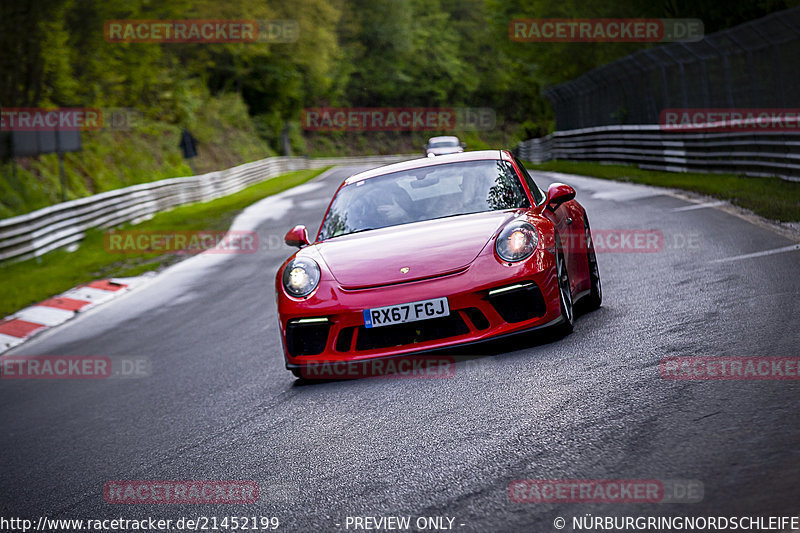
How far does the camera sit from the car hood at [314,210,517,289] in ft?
18.5

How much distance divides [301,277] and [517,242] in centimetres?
136

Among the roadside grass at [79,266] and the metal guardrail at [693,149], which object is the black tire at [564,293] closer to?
the metal guardrail at [693,149]

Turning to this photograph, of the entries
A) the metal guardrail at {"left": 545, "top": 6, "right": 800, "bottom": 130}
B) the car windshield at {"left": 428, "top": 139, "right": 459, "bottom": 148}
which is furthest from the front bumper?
the car windshield at {"left": 428, "top": 139, "right": 459, "bottom": 148}

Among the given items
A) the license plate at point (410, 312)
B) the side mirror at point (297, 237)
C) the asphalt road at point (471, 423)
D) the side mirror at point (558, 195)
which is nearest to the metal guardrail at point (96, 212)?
the asphalt road at point (471, 423)

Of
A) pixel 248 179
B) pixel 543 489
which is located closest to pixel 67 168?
pixel 248 179

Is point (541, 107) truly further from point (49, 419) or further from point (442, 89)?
point (49, 419)

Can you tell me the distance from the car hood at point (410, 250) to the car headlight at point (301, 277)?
11 cm

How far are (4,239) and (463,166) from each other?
12317 mm

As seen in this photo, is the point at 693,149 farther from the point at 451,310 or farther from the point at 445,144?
the point at 451,310

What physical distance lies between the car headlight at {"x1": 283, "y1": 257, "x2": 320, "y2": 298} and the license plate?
538 mm

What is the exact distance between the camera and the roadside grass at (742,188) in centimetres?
1087

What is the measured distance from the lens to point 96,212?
2105cm

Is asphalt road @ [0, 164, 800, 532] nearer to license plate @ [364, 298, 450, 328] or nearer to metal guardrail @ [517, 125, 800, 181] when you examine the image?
license plate @ [364, 298, 450, 328]

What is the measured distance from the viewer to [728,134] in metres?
17.0
